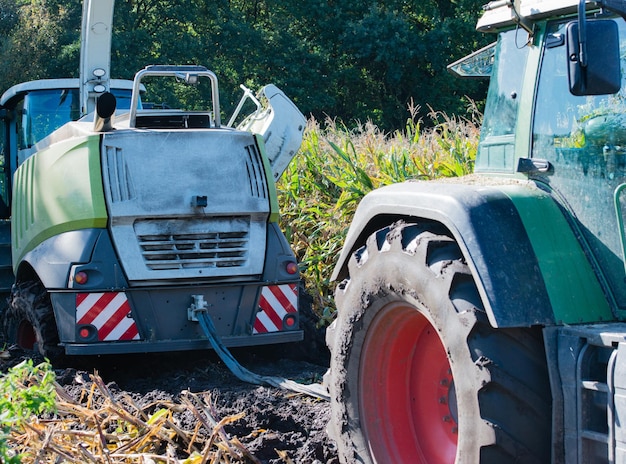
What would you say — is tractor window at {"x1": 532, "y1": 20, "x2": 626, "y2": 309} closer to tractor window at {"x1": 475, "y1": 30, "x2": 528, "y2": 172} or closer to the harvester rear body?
tractor window at {"x1": 475, "y1": 30, "x2": 528, "y2": 172}

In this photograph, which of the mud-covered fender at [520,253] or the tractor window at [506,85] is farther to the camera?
the tractor window at [506,85]

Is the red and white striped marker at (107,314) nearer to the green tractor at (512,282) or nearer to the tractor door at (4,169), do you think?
the green tractor at (512,282)

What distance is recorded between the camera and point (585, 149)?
135 inches

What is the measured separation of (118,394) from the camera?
5945mm

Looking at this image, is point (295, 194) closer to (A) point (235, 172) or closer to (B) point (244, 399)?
(A) point (235, 172)

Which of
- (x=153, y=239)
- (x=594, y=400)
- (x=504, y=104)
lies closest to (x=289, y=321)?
(x=153, y=239)

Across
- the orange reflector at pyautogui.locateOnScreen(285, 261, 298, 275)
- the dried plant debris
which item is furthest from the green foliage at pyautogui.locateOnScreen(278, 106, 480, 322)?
the dried plant debris

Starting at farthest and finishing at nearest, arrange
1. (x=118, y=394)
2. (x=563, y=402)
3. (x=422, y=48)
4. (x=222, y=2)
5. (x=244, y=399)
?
(x=222, y=2) → (x=422, y=48) → (x=118, y=394) → (x=244, y=399) → (x=563, y=402)

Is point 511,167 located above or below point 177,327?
above

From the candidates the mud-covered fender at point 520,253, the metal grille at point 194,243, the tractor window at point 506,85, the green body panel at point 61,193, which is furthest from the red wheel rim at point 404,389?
the green body panel at point 61,193

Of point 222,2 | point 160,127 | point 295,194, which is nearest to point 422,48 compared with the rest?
point 222,2

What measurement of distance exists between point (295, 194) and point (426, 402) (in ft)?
20.6

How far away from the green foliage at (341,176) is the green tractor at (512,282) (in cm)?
417

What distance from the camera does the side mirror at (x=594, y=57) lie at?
119 inches
